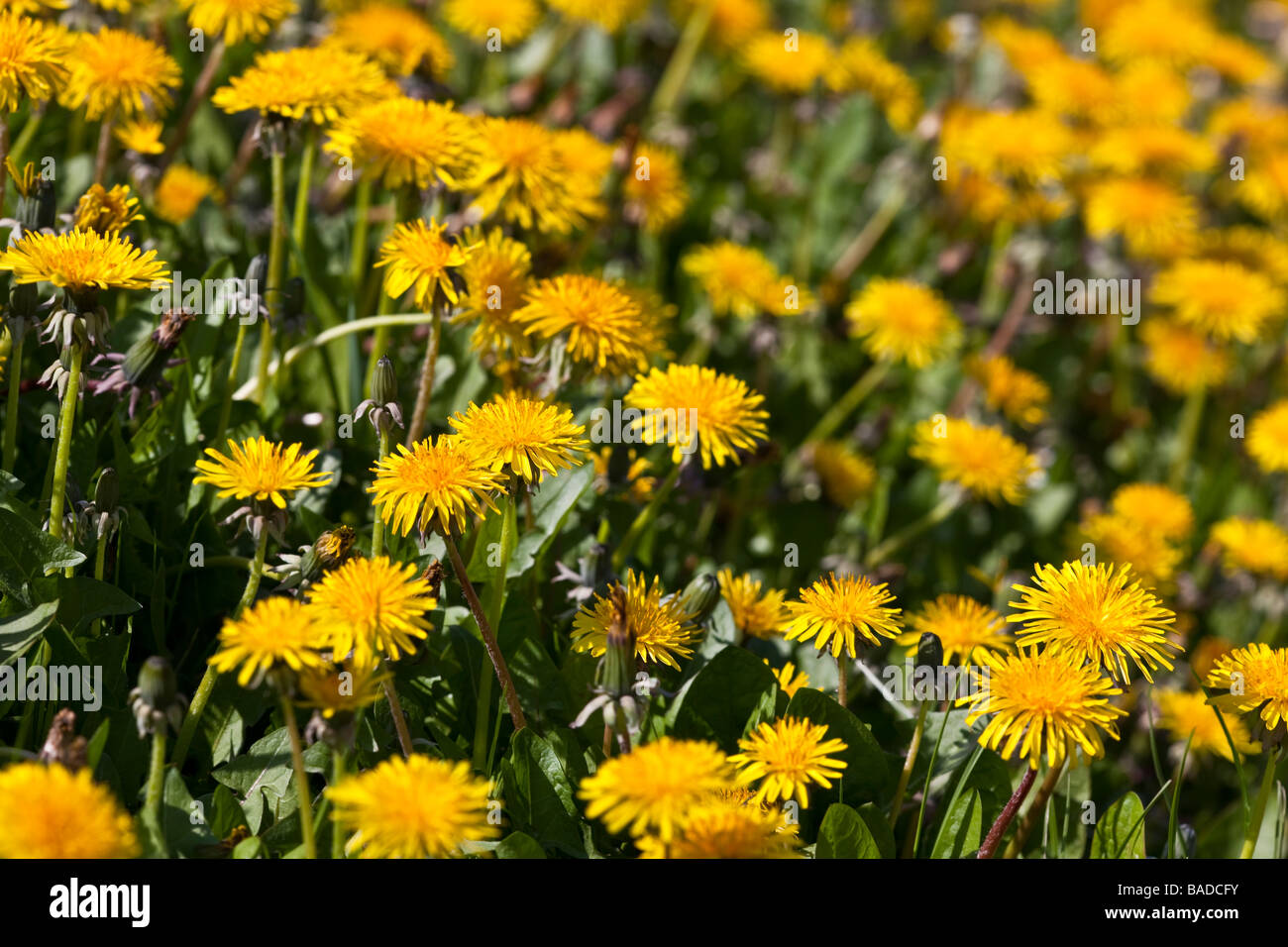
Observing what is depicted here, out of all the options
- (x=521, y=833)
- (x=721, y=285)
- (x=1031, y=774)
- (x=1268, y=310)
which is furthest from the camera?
(x=1268, y=310)

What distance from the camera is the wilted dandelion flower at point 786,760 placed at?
1884 millimetres

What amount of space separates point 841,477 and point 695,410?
1.05 meters

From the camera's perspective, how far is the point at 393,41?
331 cm

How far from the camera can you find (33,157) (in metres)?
2.93

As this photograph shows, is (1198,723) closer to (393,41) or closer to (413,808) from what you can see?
(413,808)

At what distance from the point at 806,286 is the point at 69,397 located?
101 inches

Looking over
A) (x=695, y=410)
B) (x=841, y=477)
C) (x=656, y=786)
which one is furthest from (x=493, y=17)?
(x=656, y=786)

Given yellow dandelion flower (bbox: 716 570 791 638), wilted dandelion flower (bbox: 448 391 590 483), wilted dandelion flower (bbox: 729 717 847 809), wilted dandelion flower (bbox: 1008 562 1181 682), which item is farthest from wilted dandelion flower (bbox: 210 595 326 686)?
wilted dandelion flower (bbox: 1008 562 1181 682)

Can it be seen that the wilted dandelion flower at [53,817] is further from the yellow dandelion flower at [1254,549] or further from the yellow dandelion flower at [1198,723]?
the yellow dandelion flower at [1254,549]

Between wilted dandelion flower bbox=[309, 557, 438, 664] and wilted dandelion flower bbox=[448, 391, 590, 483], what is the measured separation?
278 mm

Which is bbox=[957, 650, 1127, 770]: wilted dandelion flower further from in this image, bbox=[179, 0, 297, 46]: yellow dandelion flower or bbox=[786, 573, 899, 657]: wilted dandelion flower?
bbox=[179, 0, 297, 46]: yellow dandelion flower

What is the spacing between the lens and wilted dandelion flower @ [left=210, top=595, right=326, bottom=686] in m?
1.65

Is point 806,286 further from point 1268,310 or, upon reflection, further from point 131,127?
point 131,127
